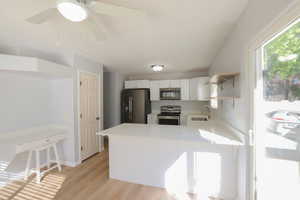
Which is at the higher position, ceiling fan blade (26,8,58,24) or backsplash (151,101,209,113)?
ceiling fan blade (26,8,58,24)

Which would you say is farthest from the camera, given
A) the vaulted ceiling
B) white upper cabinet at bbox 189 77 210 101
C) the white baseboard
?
white upper cabinet at bbox 189 77 210 101

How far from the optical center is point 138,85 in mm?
4492

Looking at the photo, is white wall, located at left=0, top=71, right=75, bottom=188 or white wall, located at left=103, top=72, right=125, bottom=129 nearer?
white wall, located at left=0, top=71, right=75, bottom=188

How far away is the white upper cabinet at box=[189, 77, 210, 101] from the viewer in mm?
3477

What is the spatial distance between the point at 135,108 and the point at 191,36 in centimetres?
281

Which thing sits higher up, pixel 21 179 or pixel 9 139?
pixel 9 139

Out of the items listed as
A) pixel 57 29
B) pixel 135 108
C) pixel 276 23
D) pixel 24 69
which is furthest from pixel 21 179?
pixel 276 23

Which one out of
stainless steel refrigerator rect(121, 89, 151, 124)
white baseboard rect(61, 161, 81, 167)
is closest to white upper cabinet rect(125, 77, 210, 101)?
stainless steel refrigerator rect(121, 89, 151, 124)

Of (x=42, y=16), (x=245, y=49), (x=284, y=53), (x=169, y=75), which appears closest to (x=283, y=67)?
(x=284, y=53)

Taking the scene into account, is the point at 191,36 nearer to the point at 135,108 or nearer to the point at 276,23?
the point at 276,23

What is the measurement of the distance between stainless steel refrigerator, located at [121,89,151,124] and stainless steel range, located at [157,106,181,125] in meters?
0.52

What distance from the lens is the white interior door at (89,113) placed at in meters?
2.86

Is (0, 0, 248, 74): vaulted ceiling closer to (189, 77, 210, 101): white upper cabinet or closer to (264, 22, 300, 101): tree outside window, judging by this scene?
(264, 22, 300, 101): tree outside window

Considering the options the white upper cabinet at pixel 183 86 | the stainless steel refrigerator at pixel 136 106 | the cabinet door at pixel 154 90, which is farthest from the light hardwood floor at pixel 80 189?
the cabinet door at pixel 154 90
